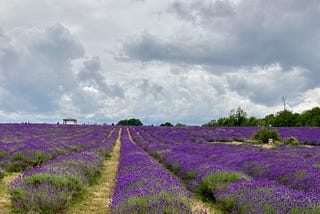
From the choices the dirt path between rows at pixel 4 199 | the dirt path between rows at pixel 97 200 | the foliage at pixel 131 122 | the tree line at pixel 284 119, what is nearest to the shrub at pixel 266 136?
the dirt path between rows at pixel 97 200

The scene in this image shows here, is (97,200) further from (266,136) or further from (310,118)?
(310,118)

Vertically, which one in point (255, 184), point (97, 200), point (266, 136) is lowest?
point (97, 200)

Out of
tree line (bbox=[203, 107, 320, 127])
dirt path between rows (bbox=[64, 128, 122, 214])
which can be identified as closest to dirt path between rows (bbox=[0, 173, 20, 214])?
dirt path between rows (bbox=[64, 128, 122, 214])

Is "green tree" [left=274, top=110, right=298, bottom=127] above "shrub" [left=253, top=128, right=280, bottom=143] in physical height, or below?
above

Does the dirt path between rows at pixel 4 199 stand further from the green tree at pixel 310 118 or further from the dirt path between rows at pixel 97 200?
the green tree at pixel 310 118

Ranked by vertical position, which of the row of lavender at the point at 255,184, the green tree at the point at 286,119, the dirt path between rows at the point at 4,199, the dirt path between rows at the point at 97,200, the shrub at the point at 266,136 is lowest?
the dirt path between rows at the point at 97,200

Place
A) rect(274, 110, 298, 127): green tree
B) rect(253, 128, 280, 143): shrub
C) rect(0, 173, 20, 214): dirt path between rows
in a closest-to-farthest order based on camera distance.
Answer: rect(0, 173, 20, 214): dirt path between rows, rect(253, 128, 280, 143): shrub, rect(274, 110, 298, 127): green tree

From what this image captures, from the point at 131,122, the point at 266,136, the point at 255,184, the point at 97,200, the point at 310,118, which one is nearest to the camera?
the point at 255,184

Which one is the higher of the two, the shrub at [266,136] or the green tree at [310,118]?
the green tree at [310,118]

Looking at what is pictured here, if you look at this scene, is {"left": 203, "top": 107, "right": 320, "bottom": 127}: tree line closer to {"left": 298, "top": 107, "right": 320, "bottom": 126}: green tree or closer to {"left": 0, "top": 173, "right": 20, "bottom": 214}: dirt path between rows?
{"left": 298, "top": 107, "right": 320, "bottom": 126}: green tree

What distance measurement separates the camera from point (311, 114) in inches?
2222

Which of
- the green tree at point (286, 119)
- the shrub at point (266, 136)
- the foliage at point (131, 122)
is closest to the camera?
the shrub at point (266, 136)

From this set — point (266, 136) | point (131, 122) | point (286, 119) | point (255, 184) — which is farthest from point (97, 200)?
point (131, 122)

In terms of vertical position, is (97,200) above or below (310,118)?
below
